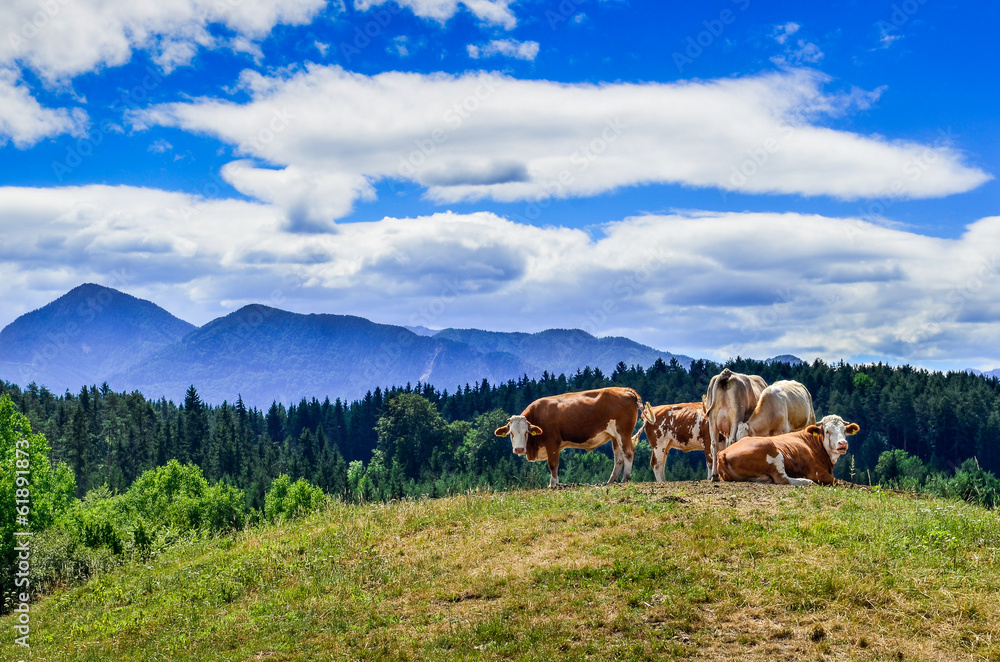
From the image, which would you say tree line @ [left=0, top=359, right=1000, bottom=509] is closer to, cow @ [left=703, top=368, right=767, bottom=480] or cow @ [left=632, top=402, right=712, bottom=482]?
cow @ [left=632, top=402, right=712, bottom=482]

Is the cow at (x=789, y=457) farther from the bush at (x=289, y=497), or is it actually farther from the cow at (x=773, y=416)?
the bush at (x=289, y=497)

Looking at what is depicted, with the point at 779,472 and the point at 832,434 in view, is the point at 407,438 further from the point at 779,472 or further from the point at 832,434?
the point at 779,472

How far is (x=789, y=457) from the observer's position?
2156 centimetres

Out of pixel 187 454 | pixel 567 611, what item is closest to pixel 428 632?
pixel 567 611

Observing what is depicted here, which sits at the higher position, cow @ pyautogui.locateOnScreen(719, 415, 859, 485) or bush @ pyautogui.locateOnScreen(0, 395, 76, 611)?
cow @ pyautogui.locateOnScreen(719, 415, 859, 485)

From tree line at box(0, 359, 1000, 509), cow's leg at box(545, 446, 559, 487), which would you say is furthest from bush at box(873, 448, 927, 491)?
cow's leg at box(545, 446, 559, 487)

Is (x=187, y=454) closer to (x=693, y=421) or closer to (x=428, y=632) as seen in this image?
(x=693, y=421)

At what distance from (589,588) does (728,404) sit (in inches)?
548

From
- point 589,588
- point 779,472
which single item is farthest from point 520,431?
point 589,588

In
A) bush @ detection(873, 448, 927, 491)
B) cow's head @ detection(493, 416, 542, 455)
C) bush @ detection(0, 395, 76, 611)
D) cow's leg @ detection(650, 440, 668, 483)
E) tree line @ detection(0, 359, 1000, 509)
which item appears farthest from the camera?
tree line @ detection(0, 359, 1000, 509)

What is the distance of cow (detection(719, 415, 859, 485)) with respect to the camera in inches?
844

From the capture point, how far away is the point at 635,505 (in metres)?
18.2

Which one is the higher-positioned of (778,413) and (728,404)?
(728,404)

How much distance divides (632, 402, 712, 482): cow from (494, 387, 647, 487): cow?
3.77 m
